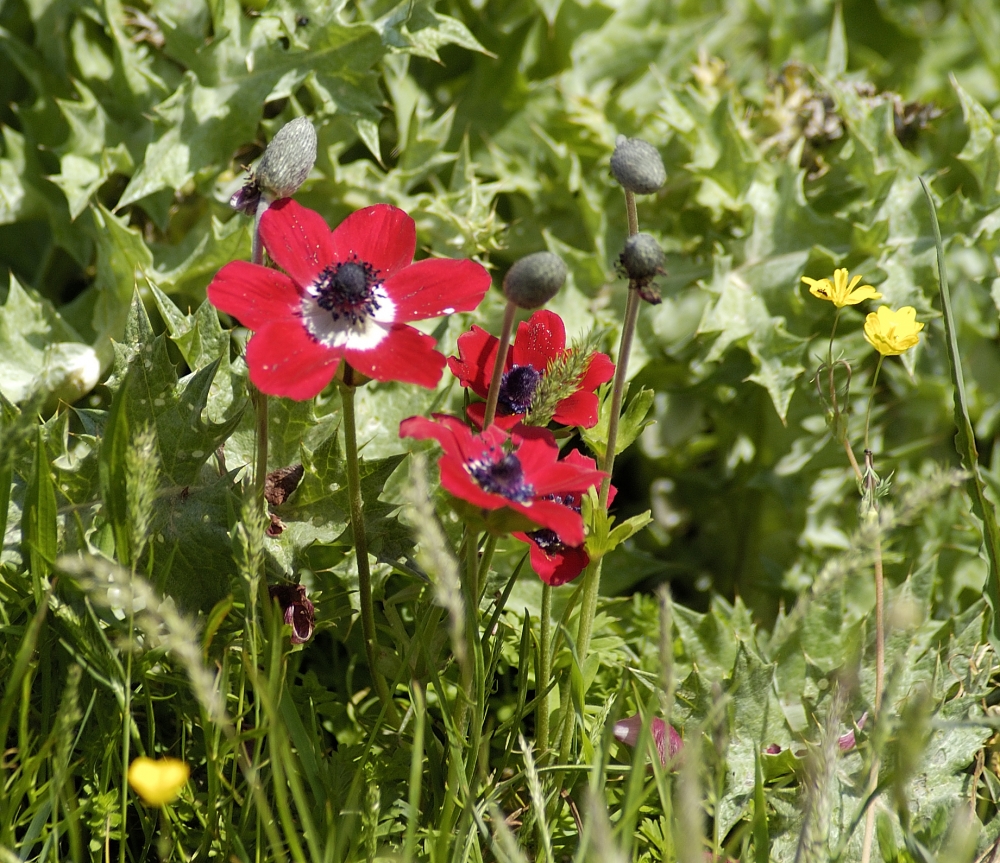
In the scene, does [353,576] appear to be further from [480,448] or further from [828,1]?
[828,1]

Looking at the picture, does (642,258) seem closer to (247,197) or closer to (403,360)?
(403,360)

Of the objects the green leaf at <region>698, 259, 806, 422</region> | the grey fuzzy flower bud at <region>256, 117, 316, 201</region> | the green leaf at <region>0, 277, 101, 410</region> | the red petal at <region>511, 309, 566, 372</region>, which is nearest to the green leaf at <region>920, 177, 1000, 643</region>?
the green leaf at <region>698, 259, 806, 422</region>

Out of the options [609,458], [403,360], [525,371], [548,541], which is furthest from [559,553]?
[403,360]

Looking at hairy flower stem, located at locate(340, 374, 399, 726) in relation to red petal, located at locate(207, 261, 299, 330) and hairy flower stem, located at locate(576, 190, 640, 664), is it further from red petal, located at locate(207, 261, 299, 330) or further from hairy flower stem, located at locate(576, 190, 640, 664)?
hairy flower stem, located at locate(576, 190, 640, 664)

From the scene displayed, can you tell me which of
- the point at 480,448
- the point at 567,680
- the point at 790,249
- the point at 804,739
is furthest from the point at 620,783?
the point at 790,249

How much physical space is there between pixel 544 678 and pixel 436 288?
546 millimetres

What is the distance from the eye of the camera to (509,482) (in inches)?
48.3

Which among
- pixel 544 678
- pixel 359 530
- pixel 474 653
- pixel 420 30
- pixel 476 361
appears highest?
pixel 420 30

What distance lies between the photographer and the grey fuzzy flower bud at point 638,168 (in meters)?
1.25

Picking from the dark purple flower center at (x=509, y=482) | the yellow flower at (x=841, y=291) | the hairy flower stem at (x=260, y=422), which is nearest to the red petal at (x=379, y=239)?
the hairy flower stem at (x=260, y=422)

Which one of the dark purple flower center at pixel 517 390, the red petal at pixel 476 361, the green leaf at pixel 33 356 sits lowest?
the green leaf at pixel 33 356

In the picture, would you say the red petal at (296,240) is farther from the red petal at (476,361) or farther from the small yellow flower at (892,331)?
the small yellow flower at (892,331)

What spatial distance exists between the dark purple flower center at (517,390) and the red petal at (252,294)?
0.32 m

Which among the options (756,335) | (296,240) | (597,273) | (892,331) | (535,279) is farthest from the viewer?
(597,273)
